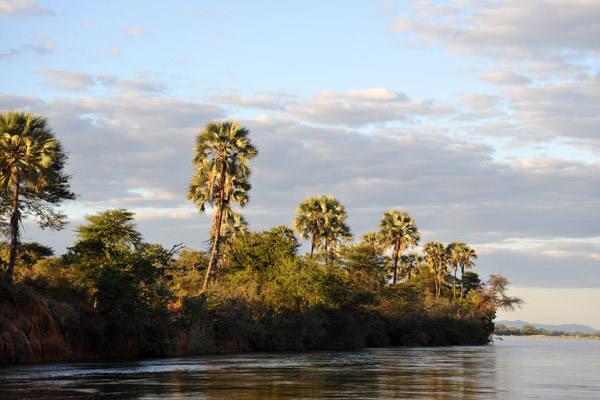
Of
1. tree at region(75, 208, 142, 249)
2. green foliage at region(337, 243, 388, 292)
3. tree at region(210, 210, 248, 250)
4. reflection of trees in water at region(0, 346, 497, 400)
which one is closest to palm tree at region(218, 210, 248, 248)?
tree at region(210, 210, 248, 250)

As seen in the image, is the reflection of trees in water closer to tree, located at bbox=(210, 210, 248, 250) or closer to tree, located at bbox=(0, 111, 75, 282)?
tree, located at bbox=(0, 111, 75, 282)

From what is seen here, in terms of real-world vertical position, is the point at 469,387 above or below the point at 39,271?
below

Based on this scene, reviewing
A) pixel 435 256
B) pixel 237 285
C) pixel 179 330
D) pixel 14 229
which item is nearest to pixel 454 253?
pixel 435 256

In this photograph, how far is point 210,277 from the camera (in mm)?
54969

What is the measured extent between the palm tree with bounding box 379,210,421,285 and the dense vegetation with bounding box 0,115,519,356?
17 centimetres

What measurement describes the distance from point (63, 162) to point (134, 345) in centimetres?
1290

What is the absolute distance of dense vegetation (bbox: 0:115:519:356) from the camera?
129 ft

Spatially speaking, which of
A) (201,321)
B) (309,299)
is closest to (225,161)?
(309,299)

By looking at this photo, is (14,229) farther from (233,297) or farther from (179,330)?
(233,297)

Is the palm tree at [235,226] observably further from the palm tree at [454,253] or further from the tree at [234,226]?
the palm tree at [454,253]

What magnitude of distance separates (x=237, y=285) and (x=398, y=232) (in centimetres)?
3825

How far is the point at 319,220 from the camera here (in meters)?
80.0

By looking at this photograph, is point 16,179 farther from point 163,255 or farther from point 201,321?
point 201,321

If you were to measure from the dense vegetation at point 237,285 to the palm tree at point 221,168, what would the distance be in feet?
0.29
